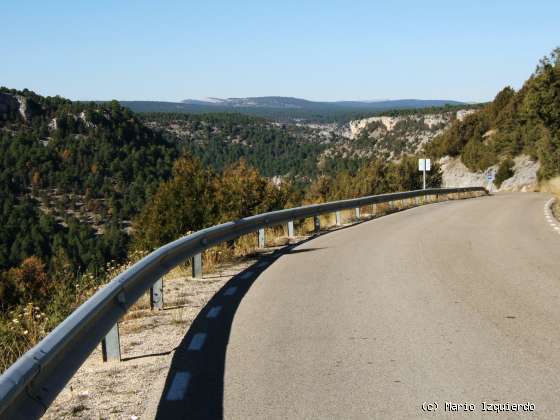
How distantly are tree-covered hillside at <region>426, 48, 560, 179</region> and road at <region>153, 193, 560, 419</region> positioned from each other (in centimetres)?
3402

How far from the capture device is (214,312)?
25.8 ft

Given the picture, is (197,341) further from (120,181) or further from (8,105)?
(8,105)

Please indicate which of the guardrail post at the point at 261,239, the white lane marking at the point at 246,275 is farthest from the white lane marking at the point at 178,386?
the guardrail post at the point at 261,239

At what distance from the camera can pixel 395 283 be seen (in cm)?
941

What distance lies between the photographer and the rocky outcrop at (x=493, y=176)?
62.2m

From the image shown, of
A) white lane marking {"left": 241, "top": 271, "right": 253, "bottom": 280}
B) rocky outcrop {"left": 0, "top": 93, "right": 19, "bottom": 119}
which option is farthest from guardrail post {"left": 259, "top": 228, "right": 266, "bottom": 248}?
rocky outcrop {"left": 0, "top": 93, "right": 19, "bottom": 119}

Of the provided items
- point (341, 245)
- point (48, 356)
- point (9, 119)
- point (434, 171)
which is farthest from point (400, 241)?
point (9, 119)

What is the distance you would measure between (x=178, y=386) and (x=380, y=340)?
2028 mm

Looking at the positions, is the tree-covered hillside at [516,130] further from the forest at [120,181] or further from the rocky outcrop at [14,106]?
the rocky outcrop at [14,106]

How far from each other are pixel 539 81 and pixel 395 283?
3748cm

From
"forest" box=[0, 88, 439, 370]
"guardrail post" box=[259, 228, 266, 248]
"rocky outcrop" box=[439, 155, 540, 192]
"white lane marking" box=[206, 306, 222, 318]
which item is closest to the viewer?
"white lane marking" box=[206, 306, 222, 318]

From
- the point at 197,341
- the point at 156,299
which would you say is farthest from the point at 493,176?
the point at 197,341

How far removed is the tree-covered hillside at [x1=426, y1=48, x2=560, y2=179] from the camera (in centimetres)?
4334

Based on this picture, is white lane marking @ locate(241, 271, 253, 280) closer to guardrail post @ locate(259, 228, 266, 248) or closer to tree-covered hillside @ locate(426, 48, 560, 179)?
guardrail post @ locate(259, 228, 266, 248)
